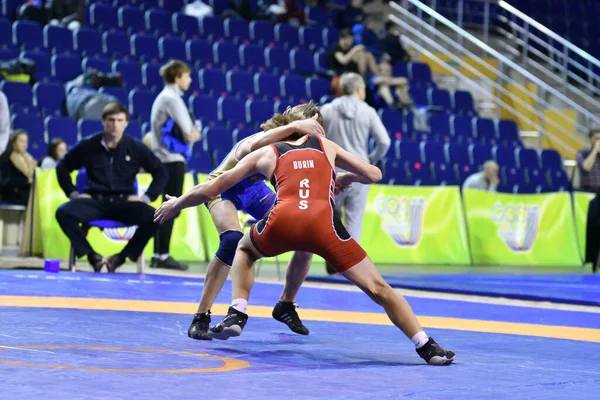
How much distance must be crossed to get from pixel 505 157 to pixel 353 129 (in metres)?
5.95

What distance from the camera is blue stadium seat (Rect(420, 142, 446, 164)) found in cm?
1414

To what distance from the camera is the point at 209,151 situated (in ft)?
41.2

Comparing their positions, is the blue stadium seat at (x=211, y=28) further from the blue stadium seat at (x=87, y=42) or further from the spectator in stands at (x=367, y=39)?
the spectator in stands at (x=367, y=39)

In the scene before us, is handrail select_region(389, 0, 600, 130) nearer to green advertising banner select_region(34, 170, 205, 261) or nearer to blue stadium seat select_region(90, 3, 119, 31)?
blue stadium seat select_region(90, 3, 119, 31)

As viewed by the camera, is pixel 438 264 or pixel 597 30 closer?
pixel 438 264

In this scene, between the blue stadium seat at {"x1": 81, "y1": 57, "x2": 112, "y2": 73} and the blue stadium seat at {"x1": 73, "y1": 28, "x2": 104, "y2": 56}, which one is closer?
the blue stadium seat at {"x1": 81, "y1": 57, "x2": 112, "y2": 73}

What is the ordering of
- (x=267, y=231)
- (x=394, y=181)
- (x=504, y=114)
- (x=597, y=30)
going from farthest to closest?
(x=597, y=30) < (x=504, y=114) < (x=394, y=181) < (x=267, y=231)

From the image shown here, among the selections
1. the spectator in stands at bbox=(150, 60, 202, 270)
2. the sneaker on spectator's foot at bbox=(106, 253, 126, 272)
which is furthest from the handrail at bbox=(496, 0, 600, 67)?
the sneaker on spectator's foot at bbox=(106, 253, 126, 272)

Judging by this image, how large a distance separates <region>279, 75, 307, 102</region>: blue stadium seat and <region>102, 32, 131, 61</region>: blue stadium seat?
2083 mm

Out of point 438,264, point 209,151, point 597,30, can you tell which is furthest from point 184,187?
point 597,30

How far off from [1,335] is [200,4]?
11.4 meters

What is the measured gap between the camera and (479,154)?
14680 millimetres

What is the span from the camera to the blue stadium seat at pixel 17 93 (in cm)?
1217

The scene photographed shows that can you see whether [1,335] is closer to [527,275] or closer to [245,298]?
[245,298]
